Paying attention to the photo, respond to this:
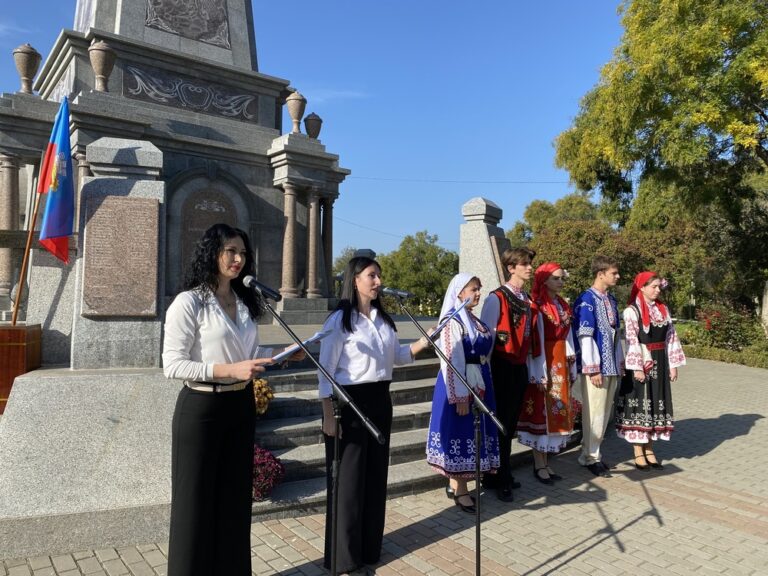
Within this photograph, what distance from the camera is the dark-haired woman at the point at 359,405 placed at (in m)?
3.67

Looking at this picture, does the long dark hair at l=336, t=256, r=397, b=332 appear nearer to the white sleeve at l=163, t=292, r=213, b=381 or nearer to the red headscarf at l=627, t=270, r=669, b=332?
the white sleeve at l=163, t=292, r=213, b=381

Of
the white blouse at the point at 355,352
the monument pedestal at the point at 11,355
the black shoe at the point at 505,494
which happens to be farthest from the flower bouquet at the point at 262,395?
the black shoe at the point at 505,494

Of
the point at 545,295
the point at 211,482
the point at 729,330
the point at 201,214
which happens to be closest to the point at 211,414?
the point at 211,482

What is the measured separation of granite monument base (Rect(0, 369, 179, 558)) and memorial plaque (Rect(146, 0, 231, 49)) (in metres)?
10.2

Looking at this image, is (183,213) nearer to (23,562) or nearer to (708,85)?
(23,562)

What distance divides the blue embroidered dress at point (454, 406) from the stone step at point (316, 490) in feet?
1.67

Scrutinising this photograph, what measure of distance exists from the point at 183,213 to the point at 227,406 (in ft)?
30.1

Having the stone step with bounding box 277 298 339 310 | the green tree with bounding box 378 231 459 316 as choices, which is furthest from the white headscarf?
the green tree with bounding box 378 231 459 316

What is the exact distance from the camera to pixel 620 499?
5297mm

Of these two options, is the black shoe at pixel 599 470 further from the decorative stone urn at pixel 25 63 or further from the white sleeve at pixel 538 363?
the decorative stone urn at pixel 25 63

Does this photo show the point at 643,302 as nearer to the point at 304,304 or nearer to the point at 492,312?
the point at 492,312

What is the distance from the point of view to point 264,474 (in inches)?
178

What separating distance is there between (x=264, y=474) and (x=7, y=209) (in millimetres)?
9891

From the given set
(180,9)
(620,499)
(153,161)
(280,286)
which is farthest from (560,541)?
(180,9)
